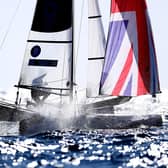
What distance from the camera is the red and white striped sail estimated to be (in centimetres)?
2645

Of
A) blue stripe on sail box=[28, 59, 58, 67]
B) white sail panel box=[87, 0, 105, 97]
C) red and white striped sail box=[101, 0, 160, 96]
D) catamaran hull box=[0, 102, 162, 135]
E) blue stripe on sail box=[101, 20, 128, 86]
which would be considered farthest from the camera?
blue stripe on sail box=[28, 59, 58, 67]

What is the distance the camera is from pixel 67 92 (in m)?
29.7

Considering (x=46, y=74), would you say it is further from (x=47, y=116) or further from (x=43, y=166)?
(x=43, y=166)

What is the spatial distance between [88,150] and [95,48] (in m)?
11.6

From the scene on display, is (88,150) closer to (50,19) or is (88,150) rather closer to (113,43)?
(113,43)

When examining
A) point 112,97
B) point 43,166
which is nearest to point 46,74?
point 112,97

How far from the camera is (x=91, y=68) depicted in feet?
97.9

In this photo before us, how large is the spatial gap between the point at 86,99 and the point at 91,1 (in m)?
5.87

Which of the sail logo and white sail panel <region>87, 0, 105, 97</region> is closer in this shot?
white sail panel <region>87, 0, 105, 97</region>

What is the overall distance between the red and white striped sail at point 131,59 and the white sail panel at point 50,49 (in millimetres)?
3430

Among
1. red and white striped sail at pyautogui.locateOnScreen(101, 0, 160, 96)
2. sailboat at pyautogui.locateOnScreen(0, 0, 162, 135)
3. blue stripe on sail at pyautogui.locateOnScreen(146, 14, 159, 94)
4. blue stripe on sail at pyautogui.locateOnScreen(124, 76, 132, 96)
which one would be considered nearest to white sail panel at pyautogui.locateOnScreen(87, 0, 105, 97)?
sailboat at pyautogui.locateOnScreen(0, 0, 162, 135)

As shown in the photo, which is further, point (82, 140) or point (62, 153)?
point (82, 140)

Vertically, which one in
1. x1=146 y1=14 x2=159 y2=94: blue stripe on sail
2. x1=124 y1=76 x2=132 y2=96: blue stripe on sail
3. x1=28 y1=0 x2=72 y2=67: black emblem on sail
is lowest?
x1=124 y1=76 x2=132 y2=96: blue stripe on sail

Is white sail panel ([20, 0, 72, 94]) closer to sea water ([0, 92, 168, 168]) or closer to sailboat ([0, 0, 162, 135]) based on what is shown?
sailboat ([0, 0, 162, 135])
